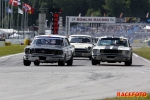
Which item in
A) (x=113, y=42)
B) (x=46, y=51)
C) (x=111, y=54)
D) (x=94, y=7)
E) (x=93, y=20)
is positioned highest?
(x=94, y=7)

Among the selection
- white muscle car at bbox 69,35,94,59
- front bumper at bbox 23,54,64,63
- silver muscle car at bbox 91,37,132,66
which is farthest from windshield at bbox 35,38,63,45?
white muscle car at bbox 69,35,94,59

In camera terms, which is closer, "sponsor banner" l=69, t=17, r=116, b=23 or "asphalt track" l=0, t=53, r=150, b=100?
"asphalt track" l=0, t=53, r=150, b=100

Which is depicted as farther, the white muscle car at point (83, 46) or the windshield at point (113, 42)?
the white muscle car at point (83, 46)

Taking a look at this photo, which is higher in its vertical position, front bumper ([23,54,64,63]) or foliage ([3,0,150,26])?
foliage ([3,0,150,26])

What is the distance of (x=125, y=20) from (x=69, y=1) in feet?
180

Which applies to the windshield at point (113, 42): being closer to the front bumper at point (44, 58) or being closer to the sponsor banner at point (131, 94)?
the front bumper at point (44, 58)

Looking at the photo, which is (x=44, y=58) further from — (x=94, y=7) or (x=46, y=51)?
(x=94, y=7)

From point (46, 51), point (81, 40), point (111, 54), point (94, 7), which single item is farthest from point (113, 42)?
point (94, 7)

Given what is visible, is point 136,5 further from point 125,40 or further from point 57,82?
point 57,82

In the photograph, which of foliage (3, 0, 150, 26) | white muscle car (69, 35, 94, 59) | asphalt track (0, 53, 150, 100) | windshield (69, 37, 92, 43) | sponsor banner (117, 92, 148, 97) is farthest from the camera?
foliage (3, 0, 150, 26)

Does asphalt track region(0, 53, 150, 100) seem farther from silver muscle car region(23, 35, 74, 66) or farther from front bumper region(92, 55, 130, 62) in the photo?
front bumper region(92, 55, 130, 62)

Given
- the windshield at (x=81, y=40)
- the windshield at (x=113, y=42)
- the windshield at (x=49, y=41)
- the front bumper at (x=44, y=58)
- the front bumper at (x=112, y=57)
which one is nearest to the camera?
the front bumper at (x=44, y=58)

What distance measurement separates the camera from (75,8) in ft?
509

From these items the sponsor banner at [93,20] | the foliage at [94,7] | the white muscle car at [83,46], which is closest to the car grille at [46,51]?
the white muscle car at [83,46]
